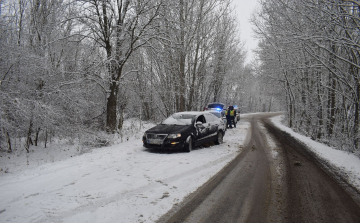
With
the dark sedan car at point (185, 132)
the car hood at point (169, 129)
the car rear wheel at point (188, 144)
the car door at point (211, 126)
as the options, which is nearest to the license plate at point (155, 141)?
the dark sedan car at point (185, 132)

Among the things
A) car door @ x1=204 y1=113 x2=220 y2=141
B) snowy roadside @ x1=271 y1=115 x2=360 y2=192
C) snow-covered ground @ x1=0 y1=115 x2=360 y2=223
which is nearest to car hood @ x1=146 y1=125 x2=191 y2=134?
snow-covered ground @ x1=0 y1=115 x2=360 y2=223

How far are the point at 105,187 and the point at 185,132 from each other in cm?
426

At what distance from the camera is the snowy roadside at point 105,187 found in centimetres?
364

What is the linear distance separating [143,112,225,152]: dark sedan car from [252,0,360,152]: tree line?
4530 millimetres

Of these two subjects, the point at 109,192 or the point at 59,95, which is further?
the point at 59,95

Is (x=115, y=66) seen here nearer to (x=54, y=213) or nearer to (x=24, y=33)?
A: (x=24, y=33)

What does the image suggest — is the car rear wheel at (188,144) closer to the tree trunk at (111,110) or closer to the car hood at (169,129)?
the car hood at (169,129)

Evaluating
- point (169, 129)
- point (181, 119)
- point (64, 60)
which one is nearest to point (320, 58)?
point (181, 119)

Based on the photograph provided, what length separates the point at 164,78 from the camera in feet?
56.7

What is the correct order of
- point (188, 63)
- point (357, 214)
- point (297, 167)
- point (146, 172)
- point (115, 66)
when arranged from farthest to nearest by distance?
point (188, 63) < point (115, 66) < point (297, 167) < point (146, 172) < point (357, 214)

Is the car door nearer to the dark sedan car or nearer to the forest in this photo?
the dark sedan car

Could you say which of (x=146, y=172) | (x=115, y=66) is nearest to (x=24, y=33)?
(x=115, y=66)

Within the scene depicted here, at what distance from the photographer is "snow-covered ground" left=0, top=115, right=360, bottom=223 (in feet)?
12.0

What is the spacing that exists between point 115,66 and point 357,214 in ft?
34.2
